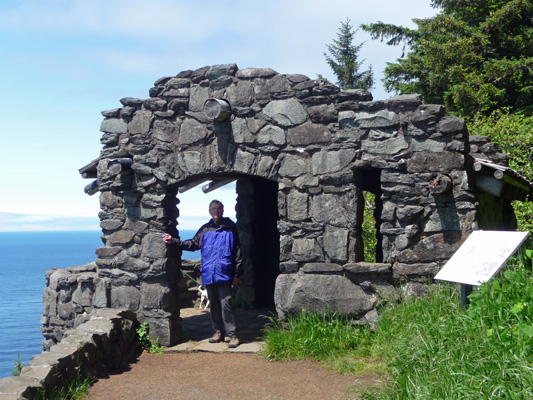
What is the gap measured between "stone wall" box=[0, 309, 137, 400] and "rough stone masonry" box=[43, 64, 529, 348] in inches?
23.0

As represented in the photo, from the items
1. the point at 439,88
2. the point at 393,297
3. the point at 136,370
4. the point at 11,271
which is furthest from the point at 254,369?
the point at 11,271

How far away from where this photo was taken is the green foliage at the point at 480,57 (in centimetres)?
1420

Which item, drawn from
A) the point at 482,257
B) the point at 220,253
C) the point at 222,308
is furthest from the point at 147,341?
the point at 482,257

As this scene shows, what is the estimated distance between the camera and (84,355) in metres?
5.64

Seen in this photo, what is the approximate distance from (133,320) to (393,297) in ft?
10.8

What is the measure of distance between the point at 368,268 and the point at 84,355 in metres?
3.24

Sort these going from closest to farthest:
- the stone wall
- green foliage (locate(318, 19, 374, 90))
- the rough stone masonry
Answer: the stone wall → the rough stone masonry → green foliage (locate(318, 19, 374, 90))

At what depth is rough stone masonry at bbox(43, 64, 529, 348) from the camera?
627cm

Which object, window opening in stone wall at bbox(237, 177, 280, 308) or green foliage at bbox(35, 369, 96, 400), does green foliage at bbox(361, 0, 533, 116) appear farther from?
green foliage at bbox(35, 369, 96, 400)

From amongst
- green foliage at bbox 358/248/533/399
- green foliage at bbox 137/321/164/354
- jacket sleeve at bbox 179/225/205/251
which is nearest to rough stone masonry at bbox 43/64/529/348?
green foliage at bbox 137/321/164/354

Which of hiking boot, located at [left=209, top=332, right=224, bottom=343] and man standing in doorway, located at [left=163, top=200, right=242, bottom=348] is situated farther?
hiking boot, located at [left=209, top=332, right=224, bottom=343]

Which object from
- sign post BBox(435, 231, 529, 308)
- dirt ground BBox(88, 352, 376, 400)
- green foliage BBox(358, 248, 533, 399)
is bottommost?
dirt ground BBox(88, 352, 376, 400)

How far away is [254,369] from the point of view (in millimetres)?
6062

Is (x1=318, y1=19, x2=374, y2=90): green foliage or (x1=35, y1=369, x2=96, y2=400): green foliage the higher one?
(x1=318, y1=19, x2=374, y2=90): green foliage
